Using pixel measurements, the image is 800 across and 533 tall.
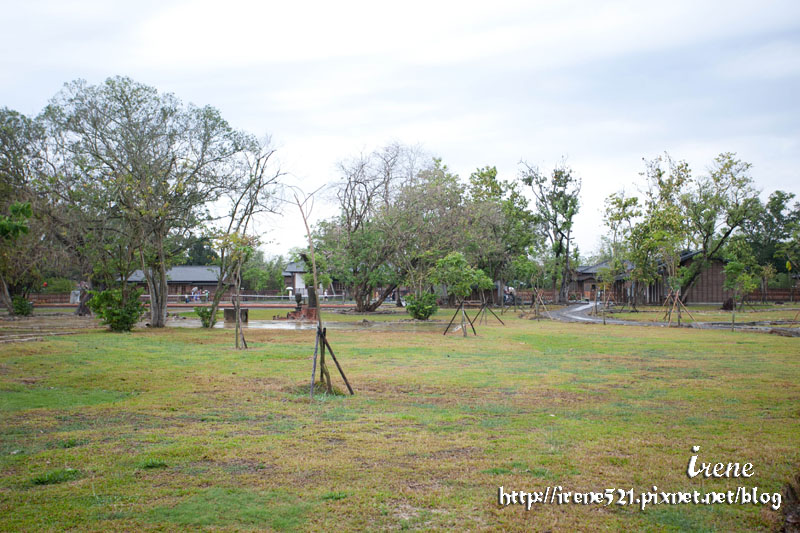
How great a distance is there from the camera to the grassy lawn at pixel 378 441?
4270mm

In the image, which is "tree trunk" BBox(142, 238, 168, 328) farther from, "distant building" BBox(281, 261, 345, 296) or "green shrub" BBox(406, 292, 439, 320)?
"distant building" BBox(281, 261, 345, 296)

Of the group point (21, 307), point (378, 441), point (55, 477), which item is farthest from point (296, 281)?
point (55, 477)

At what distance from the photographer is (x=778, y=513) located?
4.18 metres

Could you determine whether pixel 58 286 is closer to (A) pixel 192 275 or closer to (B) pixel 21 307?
(A) pixel 192 275

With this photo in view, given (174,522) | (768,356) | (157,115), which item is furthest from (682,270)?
(174,522)

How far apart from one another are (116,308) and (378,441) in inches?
694

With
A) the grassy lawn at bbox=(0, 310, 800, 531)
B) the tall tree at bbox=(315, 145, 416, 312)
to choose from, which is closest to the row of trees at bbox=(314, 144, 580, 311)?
the tall tree at bbox=(315, 145, 416, 312)

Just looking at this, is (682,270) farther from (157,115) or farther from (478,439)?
(478,439)

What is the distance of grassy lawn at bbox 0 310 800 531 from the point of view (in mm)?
4270

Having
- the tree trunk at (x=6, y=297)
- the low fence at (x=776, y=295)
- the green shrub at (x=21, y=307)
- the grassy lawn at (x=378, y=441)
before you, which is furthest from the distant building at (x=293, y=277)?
the grassy lawn at (x=378, y=441)

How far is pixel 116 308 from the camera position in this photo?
20703 mm

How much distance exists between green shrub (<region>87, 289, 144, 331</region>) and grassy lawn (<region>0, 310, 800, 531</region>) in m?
8.38

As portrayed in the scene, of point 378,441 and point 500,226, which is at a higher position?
point 500,226

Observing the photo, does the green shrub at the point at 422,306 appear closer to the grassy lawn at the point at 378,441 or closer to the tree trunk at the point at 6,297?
the grassy lawn at the point at 378,441
